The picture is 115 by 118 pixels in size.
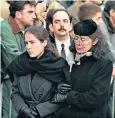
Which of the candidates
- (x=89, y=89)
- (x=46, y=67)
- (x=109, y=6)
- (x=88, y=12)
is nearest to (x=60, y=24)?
(x=88, y=12)

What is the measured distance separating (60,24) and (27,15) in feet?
1.60

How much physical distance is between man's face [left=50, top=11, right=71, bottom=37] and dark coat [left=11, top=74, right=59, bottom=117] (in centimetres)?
86

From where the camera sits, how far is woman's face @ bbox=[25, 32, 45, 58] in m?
5.62

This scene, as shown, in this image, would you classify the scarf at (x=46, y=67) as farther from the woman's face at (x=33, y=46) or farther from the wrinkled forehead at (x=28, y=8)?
the wrinkled forehead at (x=28, y=8)

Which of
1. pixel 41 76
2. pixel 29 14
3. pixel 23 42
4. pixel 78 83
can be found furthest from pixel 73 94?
pixel 29 14

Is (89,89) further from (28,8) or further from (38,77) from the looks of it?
(28,8)

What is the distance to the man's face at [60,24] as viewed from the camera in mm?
6305

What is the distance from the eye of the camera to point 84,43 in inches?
214

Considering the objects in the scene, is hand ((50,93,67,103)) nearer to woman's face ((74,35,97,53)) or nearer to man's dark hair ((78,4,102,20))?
woman's face ((74,35,97,53))

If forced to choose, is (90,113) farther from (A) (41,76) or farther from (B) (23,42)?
(B) (23,42)

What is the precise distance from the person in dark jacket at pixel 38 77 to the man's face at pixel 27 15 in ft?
2.69

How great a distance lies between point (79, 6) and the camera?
7.29 meters

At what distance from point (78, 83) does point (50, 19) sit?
1.35m

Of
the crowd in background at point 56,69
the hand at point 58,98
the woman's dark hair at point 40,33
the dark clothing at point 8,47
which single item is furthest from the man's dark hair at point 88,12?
the hand at point 58,98
